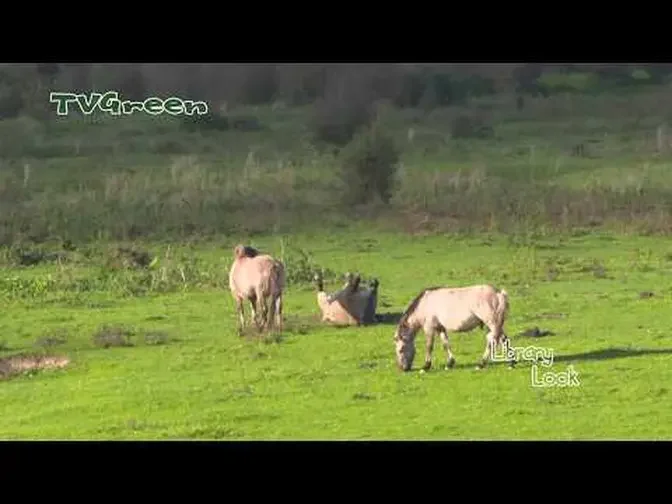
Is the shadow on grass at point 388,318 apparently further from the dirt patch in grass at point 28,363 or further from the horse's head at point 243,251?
the dirt patch in grass at point 28,363

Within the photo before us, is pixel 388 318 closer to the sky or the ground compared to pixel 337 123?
closer to the ground

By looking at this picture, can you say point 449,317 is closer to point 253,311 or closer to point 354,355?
point 354,355

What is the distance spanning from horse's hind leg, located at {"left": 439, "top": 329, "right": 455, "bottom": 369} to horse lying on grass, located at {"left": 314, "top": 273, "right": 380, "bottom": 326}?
1.80 feet

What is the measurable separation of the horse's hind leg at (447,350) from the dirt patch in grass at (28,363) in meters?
2.38

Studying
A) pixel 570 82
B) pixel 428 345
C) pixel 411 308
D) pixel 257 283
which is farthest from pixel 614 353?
pixel 257 283

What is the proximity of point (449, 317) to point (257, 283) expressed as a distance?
127cm

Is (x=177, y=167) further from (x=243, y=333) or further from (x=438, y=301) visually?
(x=438, y=301)

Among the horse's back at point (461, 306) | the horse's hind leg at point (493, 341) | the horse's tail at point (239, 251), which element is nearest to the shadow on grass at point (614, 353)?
the horse's hind leg at point (493, 341)

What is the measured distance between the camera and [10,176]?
Answer: 36.4ft

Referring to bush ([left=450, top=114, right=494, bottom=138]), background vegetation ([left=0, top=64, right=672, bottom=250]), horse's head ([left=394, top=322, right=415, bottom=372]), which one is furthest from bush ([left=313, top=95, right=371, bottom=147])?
horse's head ([left=394, top=322, right=415, bottom=372])

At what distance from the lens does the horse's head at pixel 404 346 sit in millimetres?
10789

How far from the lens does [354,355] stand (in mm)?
10898

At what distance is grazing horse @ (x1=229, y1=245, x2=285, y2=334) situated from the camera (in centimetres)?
1112
